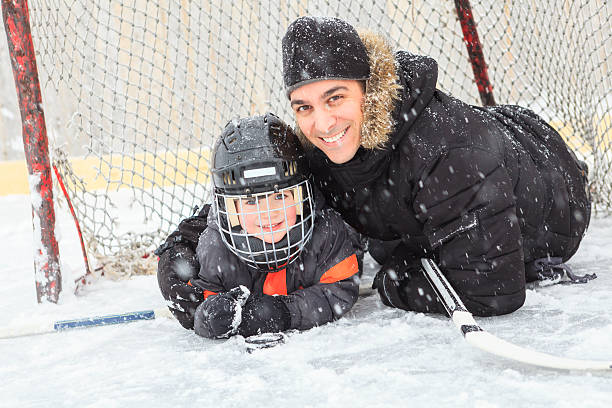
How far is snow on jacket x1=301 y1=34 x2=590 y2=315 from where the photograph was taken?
1772 millimetres

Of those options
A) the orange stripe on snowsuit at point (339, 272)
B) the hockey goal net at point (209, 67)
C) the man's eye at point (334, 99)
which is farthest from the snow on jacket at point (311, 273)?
the hockey goal net at point (209, 67)

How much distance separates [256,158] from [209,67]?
1.89 m

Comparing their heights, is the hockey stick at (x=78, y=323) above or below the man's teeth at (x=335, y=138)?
below

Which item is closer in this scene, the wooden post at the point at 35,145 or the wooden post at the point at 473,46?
the wooden post at the point at 35,145

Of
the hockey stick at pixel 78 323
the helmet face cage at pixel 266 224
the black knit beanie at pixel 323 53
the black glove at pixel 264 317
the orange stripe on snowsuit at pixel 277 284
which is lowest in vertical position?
the hockey stick at pixel 78 323

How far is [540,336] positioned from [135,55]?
2.57m

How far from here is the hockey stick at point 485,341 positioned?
4.40ft

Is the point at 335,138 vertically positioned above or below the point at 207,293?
above

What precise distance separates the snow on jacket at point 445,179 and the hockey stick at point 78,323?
1.71 feet

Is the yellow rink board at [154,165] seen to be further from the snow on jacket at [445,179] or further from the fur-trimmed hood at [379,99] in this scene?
the fur-trimmed hood at [379,99]

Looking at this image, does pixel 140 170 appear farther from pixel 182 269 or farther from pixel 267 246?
pixel 267 246

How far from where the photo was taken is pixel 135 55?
321 centimetres

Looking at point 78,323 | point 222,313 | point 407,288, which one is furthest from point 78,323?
point 407,288

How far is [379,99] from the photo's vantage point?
1.78 metres
